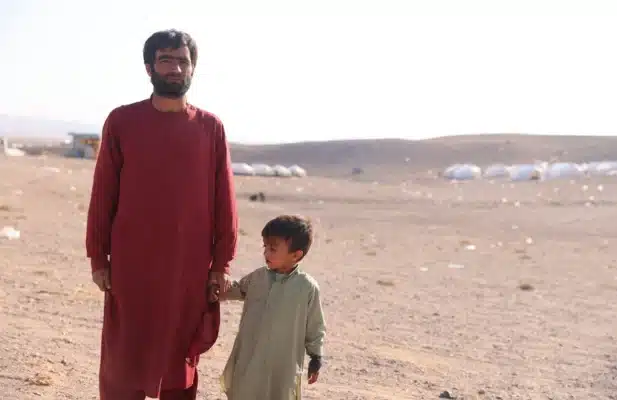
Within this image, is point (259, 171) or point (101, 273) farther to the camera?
point (259, 171)

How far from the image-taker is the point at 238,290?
141 inches

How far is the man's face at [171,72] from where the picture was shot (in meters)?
3.39

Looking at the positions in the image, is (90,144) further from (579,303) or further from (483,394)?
(483,394)

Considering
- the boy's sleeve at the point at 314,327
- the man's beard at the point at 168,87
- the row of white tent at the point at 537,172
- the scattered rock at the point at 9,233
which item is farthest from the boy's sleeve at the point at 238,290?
the row of white tent at the point at 537,172

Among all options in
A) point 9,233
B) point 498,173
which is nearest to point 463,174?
point 498,173

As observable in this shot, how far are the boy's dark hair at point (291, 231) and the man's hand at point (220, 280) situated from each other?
0.31 m

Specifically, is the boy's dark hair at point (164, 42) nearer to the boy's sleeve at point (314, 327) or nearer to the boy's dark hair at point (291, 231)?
the boy's dark hair at point (291, 231)

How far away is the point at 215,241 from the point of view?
11.9 ft

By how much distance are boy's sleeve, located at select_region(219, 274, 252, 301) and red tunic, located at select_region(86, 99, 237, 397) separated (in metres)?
0.16

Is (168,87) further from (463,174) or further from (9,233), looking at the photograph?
(463,174)

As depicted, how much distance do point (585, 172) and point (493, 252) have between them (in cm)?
2873

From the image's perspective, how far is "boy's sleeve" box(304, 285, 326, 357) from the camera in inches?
138

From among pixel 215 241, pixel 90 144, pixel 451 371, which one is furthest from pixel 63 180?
pixel 90 144

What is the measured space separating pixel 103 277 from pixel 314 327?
92 centimetres
